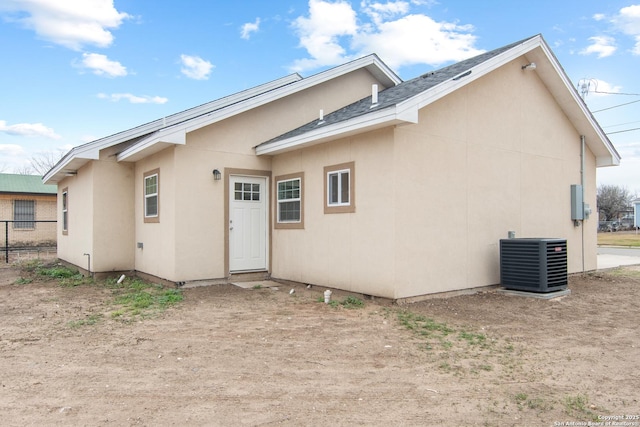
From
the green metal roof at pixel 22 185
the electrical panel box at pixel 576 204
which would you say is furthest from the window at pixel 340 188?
the green metal roof at pixel 22 185

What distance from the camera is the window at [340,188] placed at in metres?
7.80

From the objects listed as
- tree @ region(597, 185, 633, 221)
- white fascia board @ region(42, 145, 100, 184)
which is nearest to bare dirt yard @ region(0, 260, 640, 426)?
white fascia board @ region(42, 145, 100, 184)

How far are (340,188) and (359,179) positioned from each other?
1.82ft

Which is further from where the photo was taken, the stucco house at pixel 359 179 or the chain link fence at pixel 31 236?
the chain link fence at pixel 31 236

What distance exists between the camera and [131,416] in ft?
10.3

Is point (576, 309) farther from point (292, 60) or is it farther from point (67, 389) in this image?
point (292, 60)

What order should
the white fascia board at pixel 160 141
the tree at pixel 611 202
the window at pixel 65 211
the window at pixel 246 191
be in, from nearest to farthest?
the white fascia board at pixel 160 141 → the window at pixel 246 191 → the window at pixel 65 211 → the tree at pixel 611 202

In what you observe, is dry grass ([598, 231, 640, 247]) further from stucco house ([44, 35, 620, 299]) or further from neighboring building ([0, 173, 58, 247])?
neighboring building ([0, 173, 58, 247])

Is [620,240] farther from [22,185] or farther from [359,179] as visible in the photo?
[22,185]

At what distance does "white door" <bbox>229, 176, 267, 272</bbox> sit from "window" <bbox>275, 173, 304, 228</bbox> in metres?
0.38

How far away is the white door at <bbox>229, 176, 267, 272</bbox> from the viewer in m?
9.43

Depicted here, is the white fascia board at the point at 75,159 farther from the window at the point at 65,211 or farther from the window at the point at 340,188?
the window at the point at 340,188

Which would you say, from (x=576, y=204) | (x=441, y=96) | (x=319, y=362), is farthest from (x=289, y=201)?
(x=576, y=204)

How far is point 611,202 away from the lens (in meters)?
48.0
